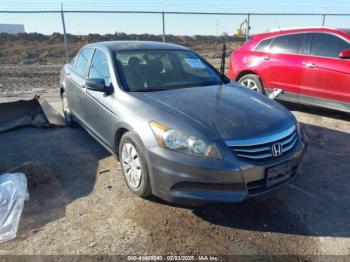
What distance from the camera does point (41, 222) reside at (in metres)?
3.14

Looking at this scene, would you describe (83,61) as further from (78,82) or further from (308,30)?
(308,30)

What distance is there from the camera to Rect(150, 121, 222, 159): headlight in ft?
Result: 9.17

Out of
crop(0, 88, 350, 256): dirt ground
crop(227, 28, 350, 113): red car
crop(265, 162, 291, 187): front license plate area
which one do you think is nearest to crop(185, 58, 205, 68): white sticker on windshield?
crop(0, 88, 350, 256): dirt ground

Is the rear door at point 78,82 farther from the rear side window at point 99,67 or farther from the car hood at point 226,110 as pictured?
the car hood at point 226,110

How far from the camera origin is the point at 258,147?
9.55 feet

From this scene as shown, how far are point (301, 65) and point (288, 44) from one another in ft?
2.01

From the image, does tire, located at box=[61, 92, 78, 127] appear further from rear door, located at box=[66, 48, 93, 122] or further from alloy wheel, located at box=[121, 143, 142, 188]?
alloy wheel, located at box=[121, 143, 142, 188]

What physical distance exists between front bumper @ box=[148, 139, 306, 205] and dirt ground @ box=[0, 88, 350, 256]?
14.3 inches

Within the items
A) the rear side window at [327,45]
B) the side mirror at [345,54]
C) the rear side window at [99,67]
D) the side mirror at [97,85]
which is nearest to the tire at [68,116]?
the rear side window at [99,67]

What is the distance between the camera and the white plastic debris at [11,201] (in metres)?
2.97

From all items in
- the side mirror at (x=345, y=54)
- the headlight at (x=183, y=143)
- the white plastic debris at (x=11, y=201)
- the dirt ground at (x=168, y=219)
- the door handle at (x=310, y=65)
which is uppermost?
the side mirror at (x=345, y=54)

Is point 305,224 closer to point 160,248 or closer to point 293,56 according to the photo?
point 160,248

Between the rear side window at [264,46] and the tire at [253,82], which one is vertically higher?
the rear side window at [264,46]

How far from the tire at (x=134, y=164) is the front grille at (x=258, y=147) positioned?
33.8 inches
